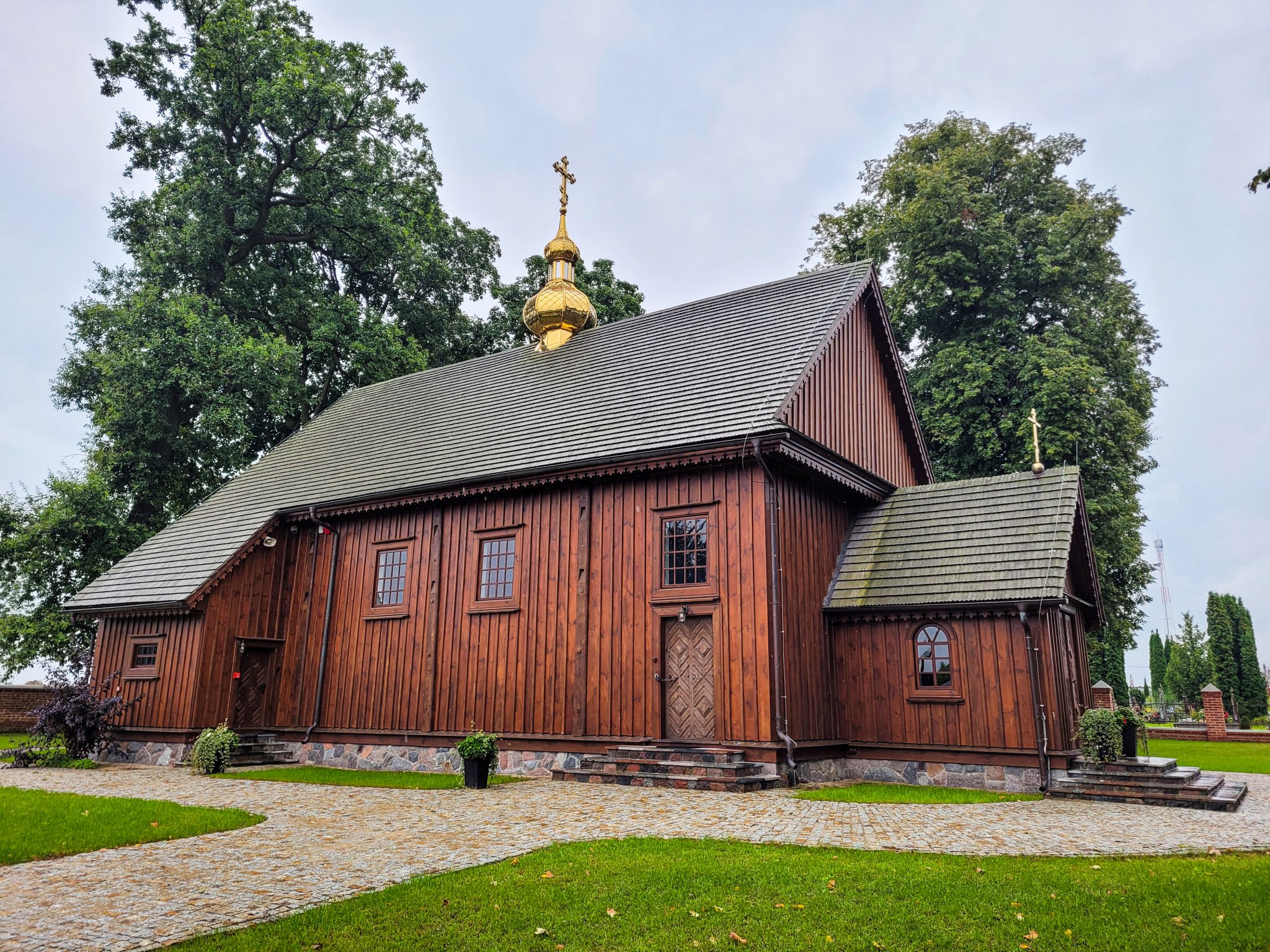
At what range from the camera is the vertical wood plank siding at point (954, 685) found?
40.7 ft

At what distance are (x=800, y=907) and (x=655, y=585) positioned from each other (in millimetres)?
8178

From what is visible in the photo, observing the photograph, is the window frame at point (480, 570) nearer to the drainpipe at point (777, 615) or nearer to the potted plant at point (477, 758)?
the potted plant at point (477, 758)

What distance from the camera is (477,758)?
1209 centimetres

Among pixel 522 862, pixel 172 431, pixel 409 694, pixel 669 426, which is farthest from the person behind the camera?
pixel 172 431

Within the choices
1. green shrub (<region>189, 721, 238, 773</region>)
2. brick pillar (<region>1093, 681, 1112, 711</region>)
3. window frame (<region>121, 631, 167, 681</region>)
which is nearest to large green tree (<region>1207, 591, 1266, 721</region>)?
brick pillar (<region>1093, 681, 1112, 711</region>)

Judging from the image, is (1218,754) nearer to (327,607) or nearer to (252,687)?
(327,607)

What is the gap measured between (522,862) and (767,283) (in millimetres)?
13313

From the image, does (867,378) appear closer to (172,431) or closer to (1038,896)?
(1038,896)

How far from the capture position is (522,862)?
684cm

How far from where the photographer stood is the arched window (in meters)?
13.1

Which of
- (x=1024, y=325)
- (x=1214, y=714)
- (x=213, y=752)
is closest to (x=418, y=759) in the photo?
(x=213, y=752)

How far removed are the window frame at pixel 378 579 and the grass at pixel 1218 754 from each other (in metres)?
13.8

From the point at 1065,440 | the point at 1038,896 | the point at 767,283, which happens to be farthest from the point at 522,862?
the point at 1065,440

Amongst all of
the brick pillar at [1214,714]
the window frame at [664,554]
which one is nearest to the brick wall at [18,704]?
the window frame at [664,554]
